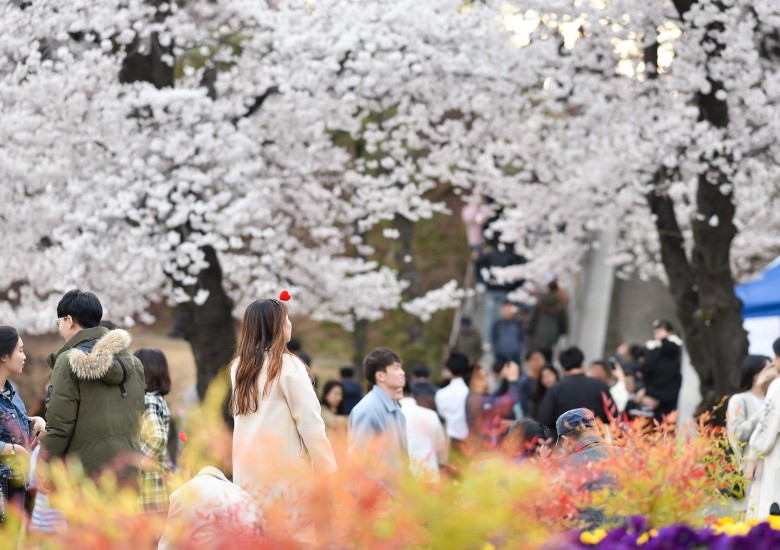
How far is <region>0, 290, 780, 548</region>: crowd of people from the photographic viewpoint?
392 centimetres

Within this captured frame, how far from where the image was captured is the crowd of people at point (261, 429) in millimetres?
3922

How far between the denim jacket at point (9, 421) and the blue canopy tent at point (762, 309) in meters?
8.29

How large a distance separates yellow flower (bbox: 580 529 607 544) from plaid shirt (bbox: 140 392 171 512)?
3.30m

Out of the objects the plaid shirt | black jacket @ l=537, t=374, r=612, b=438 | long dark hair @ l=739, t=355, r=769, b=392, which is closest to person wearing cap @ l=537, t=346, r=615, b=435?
black jacket @ l=537, t=374, r=612, b=438

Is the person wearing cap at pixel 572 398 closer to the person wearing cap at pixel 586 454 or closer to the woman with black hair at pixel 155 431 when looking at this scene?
the woman with black hair at pixel 155 431

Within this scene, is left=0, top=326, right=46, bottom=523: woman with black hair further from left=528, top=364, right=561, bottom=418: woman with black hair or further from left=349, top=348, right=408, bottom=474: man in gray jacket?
left=528, top=364, right=561, bottom=418: woman with black hair

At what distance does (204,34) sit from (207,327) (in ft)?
10.4

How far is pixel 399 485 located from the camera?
3.60m

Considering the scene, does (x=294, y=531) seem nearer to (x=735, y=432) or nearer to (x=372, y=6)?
(x=735, y=432)

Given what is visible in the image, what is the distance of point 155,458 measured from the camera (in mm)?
6953

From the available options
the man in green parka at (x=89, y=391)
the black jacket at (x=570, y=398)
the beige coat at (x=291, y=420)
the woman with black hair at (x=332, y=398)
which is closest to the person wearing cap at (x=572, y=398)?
the black jacket at (x=570, y=398)

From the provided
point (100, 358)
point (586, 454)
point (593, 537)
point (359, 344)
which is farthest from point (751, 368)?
point (359, 344)

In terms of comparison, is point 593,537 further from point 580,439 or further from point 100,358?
point 100,358

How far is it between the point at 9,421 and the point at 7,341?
0.50 metres
